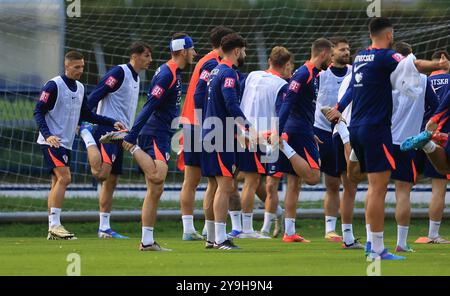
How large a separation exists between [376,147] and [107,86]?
5852 millimetres

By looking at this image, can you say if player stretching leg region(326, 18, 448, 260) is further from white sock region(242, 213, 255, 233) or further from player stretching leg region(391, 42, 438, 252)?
white sock region(242, 213, 255, 233)

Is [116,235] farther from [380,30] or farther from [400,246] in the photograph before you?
[380,30]

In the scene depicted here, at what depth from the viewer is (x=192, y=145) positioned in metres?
14.5

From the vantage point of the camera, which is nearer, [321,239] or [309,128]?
[309,128]

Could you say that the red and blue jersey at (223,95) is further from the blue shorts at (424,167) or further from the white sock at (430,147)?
the blue shorts at (424,167)

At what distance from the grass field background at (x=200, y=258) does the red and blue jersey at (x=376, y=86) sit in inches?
52.8

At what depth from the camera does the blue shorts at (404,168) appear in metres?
12.5

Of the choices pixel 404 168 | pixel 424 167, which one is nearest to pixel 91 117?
pixel 424 167

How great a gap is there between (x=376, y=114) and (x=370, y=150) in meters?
0.33

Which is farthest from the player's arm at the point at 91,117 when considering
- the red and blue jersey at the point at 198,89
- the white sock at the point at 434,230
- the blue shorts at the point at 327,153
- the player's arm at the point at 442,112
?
the white sock at the point at 434,230

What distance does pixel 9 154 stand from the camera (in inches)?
755
